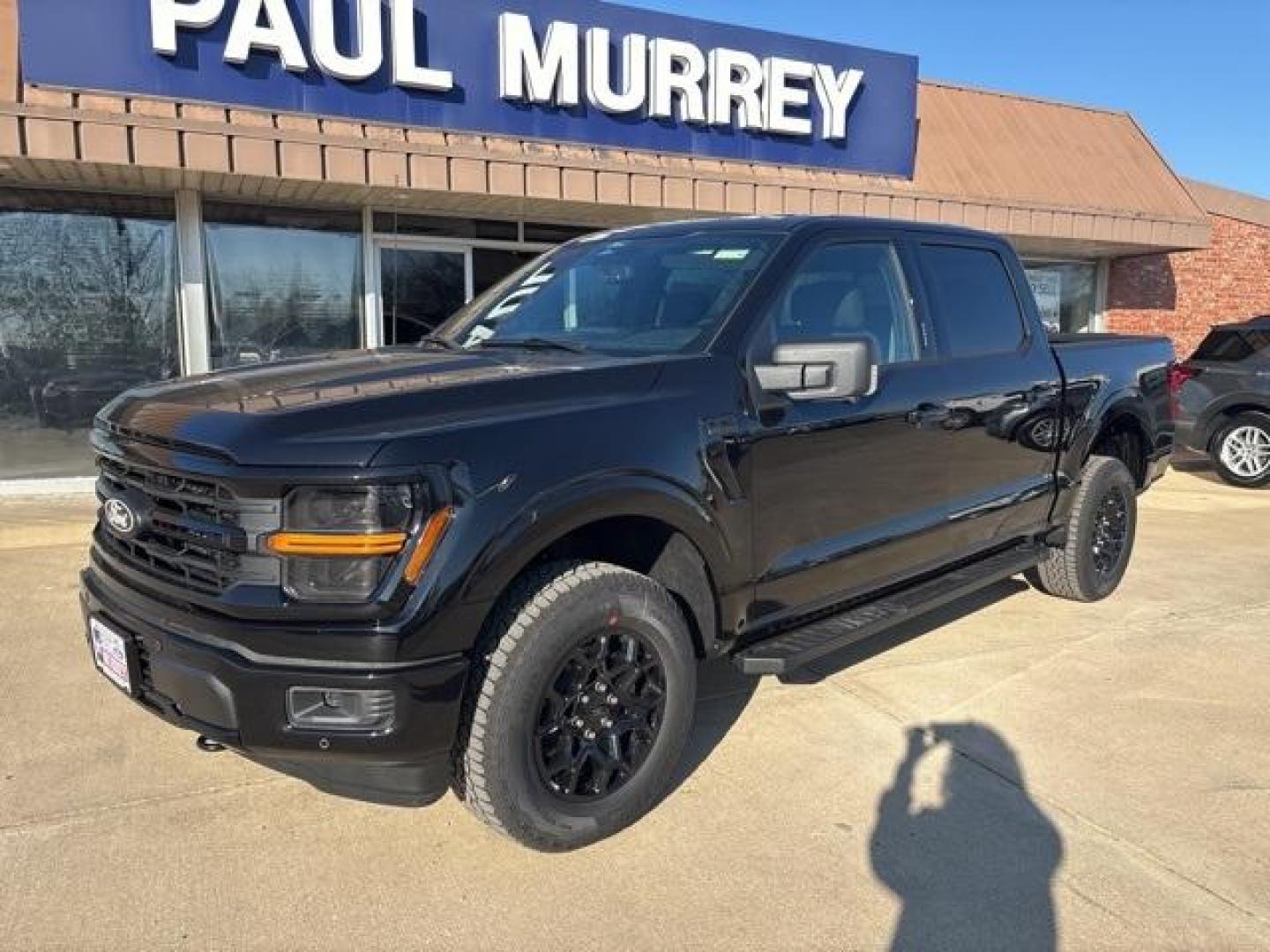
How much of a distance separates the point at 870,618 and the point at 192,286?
7.41 meters

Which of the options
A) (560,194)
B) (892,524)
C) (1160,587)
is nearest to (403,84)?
(560,194)

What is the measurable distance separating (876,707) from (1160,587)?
9.79 ft

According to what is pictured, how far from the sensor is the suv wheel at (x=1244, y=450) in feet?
32.4

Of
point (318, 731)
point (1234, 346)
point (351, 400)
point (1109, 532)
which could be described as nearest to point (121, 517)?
point (351, 400)

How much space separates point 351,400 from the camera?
2.57 meters

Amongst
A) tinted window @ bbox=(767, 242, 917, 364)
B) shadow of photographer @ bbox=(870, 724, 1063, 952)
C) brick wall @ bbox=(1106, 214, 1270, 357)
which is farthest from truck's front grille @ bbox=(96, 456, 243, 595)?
brick wall @ bbox=(1106, 214, 1270, 357)

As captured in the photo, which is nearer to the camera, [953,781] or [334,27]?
[953,781]

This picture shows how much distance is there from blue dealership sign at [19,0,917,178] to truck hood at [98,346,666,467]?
18.1ft

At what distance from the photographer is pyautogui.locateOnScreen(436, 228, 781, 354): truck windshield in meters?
3.39

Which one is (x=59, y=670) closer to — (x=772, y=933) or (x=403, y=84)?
(x=772, y=933)

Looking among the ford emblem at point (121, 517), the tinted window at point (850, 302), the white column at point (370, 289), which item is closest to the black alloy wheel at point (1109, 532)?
the tinted window at point (850, 302)

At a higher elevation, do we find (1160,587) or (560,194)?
(560,194)

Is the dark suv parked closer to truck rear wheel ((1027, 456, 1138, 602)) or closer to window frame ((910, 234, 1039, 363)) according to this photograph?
truck rear wheel ((1027, 456, 1138, 602))

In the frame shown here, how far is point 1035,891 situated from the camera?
272 cm
